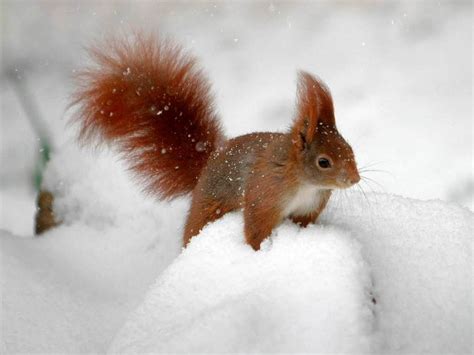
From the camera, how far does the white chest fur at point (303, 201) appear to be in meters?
0.95

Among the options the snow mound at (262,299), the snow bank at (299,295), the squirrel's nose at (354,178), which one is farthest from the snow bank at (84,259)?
the squirrel's nose at (354,178)

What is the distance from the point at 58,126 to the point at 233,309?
1.50m

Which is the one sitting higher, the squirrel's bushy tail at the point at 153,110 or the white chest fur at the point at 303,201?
the squirrel's bushy tail at the point at 153,110

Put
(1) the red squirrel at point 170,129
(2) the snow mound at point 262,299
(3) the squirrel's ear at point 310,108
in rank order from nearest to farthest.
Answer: (2) the snow mound at point 262,299 < (3) the squirrel's ear at point 310,108 < (1) the red squirrel at point 170,129

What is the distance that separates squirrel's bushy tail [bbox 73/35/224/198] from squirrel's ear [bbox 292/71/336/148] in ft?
1.08

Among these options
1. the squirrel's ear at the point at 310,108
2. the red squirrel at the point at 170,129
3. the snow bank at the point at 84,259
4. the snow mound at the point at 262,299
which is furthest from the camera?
the snow bank at the point at 84,259

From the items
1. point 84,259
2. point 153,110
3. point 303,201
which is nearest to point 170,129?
point 153,110

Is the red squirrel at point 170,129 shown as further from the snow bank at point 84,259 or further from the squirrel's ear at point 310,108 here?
the snow bank at point 84,259

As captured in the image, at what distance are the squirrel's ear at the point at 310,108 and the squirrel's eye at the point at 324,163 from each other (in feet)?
0.12

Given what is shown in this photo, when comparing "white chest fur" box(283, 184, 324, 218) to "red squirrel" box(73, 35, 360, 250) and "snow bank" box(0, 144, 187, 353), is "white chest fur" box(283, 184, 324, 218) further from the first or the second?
"snow bank" box(0, 144, 187, 353)

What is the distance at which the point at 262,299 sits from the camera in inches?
30.3

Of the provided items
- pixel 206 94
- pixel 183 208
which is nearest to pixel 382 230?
pixel 206 94

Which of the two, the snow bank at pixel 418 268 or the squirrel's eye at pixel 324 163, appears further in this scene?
the squirrel's eye at pixel 324 163

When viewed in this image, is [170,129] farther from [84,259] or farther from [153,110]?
[84,259]
